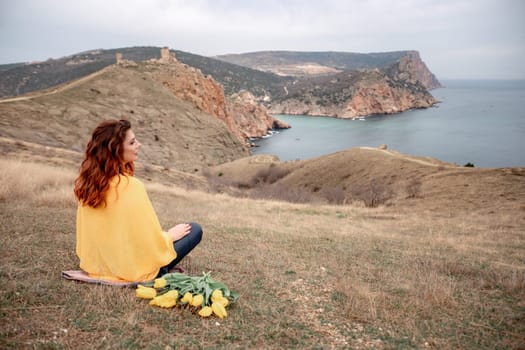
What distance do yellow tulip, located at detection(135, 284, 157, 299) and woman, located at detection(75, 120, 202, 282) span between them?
0.82 ft

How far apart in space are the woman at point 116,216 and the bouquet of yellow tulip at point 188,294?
0.22 m

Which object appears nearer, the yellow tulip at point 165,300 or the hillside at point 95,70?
the yellow tulip at point 165,300

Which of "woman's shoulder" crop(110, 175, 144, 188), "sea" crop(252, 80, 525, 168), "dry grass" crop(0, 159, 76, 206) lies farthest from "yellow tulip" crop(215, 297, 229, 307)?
"sea" crop(252, 80, 525, 168)

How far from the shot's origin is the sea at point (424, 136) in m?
67.4

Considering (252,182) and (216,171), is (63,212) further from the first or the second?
(216,171)

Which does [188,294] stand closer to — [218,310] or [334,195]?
[218,310]

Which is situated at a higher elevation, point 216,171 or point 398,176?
point 398,176

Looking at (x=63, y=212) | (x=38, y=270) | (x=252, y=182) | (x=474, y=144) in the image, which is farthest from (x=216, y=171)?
(x=474, y=144)

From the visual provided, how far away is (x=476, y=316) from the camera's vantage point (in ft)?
14.0

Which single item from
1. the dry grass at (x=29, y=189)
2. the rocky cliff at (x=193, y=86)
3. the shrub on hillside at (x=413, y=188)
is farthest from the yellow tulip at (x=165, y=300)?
the rocky cliff at (x=193, y=86)

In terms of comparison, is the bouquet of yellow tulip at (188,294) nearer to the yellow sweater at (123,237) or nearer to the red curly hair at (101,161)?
the yellow sweater at (123,237)

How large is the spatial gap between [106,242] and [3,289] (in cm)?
109

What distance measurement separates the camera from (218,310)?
362 centimetres

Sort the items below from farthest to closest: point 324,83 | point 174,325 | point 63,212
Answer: point 324,83 → point 63,212 → point 174,325
